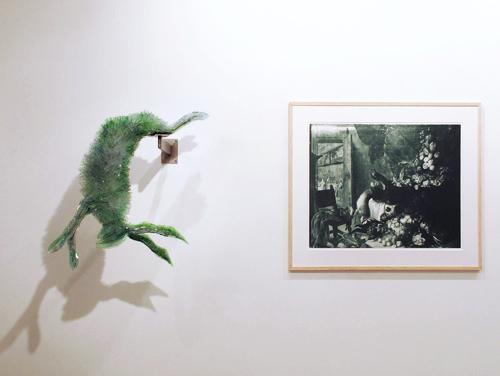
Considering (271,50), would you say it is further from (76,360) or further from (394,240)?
(76,360)

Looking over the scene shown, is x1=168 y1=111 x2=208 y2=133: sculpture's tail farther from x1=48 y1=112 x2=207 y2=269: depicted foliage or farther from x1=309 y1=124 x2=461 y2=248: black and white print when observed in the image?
x1=309 y1=124 x2=461 y2=248: black and white print

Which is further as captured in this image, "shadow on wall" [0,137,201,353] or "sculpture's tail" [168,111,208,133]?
"shadow on wall" [0,137,201,353]

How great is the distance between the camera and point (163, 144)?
1.37 metres

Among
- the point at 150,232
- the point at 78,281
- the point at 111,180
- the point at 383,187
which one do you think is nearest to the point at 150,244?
the point at 150,232

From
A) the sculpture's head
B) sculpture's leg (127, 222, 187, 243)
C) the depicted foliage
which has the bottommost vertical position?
sculpture's leg (127, 222, 187, 243)

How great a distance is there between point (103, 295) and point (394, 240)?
935 millimetres

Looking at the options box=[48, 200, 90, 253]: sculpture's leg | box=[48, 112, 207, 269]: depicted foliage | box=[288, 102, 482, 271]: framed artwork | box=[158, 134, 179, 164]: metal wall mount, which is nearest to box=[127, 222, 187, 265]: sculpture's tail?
box=[48, 112, 207, 269]: depicted foliage

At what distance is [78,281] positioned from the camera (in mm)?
1421

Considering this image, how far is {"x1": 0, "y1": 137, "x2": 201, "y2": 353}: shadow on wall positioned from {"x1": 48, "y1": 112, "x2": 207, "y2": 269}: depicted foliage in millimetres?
164

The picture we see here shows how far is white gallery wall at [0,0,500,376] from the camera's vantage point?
4.65 ft

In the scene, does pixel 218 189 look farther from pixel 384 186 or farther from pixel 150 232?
pixel 384 186

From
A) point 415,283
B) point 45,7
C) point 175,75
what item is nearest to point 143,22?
point 175,75

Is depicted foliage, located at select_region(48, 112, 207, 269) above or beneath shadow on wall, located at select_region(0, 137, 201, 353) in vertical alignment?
above

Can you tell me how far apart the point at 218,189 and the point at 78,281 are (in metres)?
0.53
